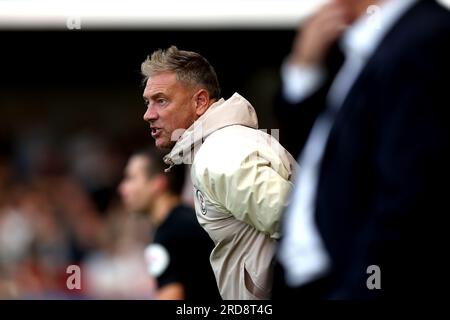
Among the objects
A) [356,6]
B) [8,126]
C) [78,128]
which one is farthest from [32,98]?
[356,6]

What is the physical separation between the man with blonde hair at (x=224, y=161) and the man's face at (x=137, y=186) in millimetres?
1051

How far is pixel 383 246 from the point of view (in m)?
1.17

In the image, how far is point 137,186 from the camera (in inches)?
159

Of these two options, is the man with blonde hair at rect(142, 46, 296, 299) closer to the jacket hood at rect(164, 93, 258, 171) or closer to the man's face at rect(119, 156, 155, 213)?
the jacket hood at rect(164, 93, 258, 171)

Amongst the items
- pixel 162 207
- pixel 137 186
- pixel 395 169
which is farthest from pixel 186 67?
pixel 395 169

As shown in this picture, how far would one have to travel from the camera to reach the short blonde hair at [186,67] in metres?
2.94

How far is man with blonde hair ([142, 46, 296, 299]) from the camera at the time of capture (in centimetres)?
255

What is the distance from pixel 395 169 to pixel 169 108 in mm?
1813

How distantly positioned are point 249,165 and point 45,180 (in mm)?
2970

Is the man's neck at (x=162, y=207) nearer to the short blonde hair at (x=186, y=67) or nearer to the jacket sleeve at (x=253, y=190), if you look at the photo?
the short blonde hair at (x=186, y=67)

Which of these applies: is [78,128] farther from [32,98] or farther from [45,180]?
[45,180]

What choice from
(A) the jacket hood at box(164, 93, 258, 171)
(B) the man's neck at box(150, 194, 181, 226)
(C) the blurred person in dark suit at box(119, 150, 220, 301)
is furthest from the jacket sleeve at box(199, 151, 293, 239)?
(B) the man's neck at box(150, 194, 181, 226)

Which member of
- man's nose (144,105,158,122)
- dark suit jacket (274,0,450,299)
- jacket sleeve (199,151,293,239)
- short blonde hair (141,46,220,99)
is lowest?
dark suit jacket (274,0,450,299)

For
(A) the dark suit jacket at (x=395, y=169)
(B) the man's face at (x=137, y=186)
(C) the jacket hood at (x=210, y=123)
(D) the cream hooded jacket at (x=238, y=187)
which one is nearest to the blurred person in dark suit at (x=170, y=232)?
(B) the man's face at (x=137, y=186)
